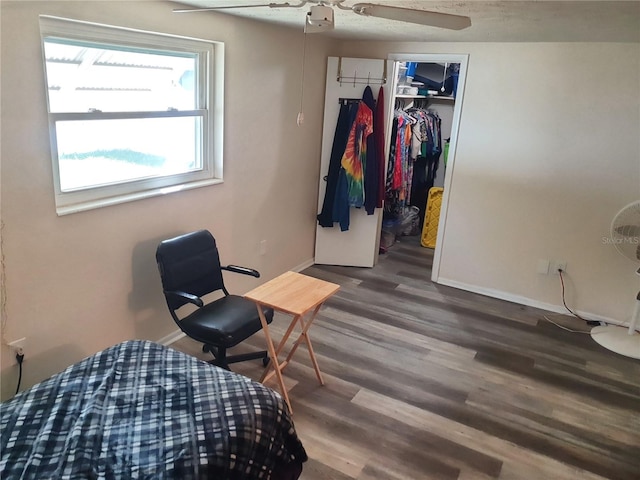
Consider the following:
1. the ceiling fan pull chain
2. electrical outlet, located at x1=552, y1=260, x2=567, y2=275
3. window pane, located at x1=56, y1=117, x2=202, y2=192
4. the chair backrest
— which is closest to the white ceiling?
the ceiling fan pull chain

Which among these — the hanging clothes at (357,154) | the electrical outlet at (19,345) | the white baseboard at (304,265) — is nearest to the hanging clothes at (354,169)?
the hanging clothes at (357,154)

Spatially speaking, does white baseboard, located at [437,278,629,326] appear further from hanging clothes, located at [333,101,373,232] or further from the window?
the window

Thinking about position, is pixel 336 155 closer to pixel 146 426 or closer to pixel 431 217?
pixel 431 217

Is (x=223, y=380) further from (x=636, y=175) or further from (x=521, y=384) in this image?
(x=636, y=175)

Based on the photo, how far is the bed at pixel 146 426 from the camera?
5.50 ft

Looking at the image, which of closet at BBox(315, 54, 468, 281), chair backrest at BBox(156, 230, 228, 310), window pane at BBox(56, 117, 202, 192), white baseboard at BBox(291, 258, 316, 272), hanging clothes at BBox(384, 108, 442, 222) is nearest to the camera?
window pane at BBox(56, 117, 202, 192)

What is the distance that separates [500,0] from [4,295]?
2.56 meters

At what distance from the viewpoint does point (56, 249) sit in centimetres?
246

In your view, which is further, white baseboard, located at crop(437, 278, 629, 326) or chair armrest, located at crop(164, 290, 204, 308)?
white baseboard, located at crop(437, 278, 629, 326)

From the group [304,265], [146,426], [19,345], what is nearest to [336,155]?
[304,265]

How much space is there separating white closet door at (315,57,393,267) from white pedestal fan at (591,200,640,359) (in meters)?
2.02

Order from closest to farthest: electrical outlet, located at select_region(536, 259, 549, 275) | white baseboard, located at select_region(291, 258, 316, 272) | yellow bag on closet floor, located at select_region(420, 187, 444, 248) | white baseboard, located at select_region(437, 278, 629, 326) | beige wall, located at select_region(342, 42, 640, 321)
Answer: beige wall, located at select_region(342, 42, 640, 321) < white baseboard, located at select_region(437, 278, 629, 326) < electrical outlet, located at select_region(536, 259, 549, 275) < white baseboard, located at select_region(291, 258, 316, 272) < yellow bag on closet floor, located at select_region(420, 187, 444, 248)

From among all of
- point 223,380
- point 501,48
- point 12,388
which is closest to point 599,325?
point 501,48

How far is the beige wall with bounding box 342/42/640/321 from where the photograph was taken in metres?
3.63
